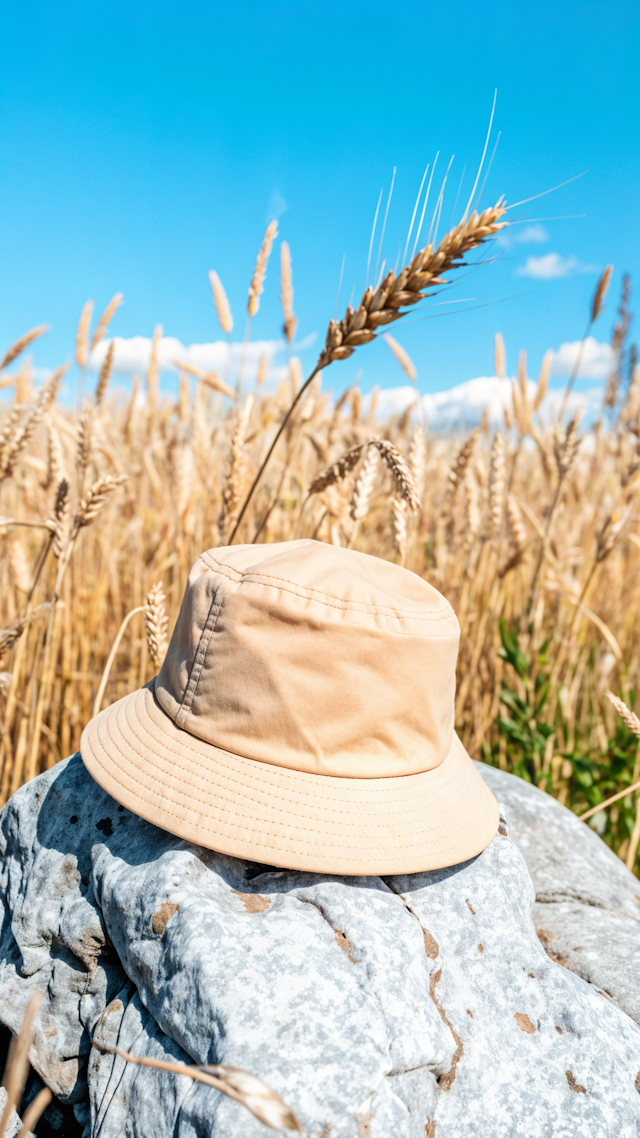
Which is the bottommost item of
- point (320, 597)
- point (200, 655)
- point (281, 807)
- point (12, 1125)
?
point (12, 1125)

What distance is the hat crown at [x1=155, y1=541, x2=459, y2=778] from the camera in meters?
0.90

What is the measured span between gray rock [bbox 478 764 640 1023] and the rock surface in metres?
0.11

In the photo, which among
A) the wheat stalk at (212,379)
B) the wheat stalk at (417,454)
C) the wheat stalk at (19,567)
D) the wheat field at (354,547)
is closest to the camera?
the wheat field at (354,547)

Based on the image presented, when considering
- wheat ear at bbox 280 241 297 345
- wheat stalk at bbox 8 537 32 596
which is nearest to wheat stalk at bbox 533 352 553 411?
wheat ear at bbox 280 241 297 345

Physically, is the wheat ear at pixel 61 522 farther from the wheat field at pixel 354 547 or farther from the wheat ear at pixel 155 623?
the wheat ear at pixel 155 623

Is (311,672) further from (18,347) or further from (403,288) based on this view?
(18,347)

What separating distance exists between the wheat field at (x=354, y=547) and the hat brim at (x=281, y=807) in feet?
1.23

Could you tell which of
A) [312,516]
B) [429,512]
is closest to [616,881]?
[312,516]

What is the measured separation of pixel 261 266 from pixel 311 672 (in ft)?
3.74

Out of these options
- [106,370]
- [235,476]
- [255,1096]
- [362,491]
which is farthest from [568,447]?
[255,1096]

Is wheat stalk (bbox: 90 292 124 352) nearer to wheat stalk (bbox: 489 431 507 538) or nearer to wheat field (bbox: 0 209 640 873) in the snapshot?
wheat field (bbox: 0 209 640 873)

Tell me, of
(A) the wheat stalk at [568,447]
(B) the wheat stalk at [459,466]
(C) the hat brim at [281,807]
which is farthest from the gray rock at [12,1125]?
(A) the wheat stalk at [568,447]

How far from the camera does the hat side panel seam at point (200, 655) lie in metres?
0.95

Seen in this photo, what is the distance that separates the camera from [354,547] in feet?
7.61
